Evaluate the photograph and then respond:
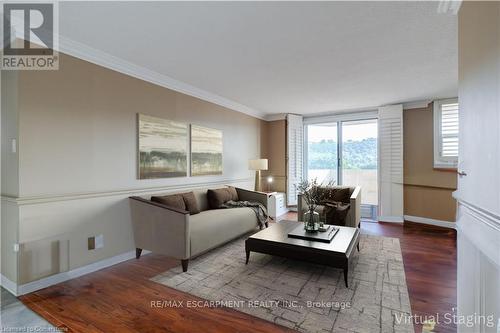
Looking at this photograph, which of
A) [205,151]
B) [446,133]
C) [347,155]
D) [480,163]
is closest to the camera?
[480,163]

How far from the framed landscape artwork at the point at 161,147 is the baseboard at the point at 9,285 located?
5.14 ft

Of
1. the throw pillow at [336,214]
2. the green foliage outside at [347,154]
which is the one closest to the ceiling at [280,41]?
the green foliage outside at [347,154]

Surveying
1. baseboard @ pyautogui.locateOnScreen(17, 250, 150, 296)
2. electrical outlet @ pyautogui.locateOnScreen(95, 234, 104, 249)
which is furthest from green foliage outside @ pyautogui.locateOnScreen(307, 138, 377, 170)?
electrical outlet @ pyautogui.locateOnScreen(95, 234, 104, 249)

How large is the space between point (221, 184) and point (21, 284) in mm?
3041

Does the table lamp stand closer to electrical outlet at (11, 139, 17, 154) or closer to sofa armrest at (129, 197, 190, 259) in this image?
sofa armrest at (129, 197, 190, 259)

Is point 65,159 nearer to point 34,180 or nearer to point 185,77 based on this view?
point 34,180

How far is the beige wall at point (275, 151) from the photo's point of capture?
6.08 metres

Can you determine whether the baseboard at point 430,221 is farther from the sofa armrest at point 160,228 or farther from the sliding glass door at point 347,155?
the sofa armrest at point 160,228

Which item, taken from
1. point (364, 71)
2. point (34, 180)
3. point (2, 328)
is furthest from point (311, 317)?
point (364, 71)

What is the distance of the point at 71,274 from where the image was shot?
254 cm

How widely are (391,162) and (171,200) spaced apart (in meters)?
4.36

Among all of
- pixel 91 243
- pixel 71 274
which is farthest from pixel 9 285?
pixel 91 243

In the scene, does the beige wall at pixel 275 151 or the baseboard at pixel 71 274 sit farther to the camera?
the beige wall at pixel 275 151

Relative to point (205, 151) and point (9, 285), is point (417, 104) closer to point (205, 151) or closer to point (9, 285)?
point (205, 151)
